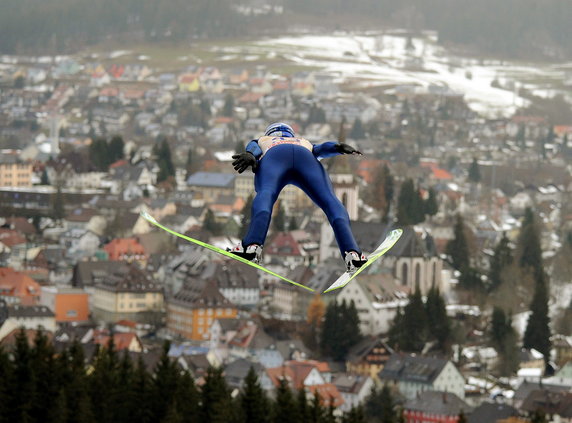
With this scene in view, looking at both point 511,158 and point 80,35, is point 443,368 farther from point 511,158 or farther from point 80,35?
point 80,35

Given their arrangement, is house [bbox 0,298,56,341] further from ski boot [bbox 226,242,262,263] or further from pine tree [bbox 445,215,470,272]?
ski boot [bbox 226,242,262,263]

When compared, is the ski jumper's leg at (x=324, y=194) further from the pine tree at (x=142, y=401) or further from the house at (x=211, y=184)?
the house at (x=211, y=184)

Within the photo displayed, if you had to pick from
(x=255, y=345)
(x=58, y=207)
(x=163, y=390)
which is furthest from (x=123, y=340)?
(x=58, y=207)

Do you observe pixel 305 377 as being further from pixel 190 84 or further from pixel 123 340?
pixel 190 84

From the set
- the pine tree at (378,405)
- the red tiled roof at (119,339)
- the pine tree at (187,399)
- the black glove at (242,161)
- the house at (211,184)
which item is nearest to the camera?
the black glove at (242,161)

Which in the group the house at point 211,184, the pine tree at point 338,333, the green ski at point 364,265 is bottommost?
the green ski at point 364,265

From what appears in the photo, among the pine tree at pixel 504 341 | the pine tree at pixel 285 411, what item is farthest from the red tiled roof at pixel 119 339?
the pine tree at pixel 285 411
